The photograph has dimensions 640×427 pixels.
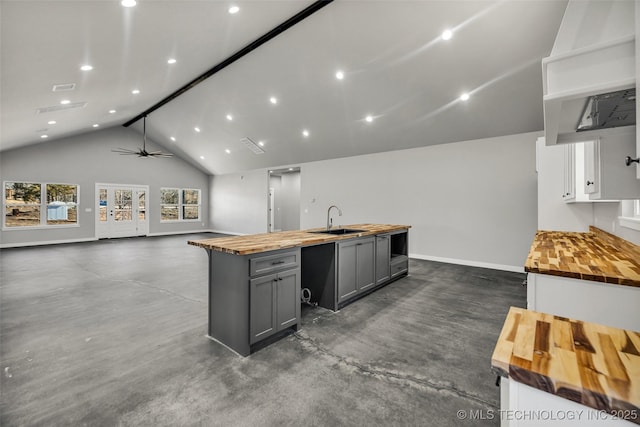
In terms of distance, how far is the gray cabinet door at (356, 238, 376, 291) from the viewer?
11.8 ft

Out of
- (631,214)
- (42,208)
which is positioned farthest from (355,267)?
(42,208)

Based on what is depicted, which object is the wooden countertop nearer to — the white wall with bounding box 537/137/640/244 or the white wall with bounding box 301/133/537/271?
the white wall with bounding box 537/137/640/244

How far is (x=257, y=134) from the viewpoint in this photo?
784 centimetres

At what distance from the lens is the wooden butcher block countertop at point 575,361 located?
1.98ft

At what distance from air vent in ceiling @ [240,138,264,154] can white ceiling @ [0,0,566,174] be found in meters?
0.96

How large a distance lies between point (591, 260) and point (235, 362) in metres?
2.72

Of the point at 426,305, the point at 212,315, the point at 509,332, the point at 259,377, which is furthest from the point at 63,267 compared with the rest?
the point at 509,332

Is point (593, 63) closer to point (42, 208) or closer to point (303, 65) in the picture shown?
point (303, 65)

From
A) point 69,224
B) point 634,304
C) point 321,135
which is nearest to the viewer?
point 634,304

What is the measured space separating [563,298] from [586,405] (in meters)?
1.42

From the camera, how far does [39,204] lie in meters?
8.40

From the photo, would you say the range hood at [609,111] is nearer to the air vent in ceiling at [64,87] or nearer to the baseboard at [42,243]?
the air vent in ceiling at [64,87]

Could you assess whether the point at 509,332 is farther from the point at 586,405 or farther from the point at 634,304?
the point at 634,304

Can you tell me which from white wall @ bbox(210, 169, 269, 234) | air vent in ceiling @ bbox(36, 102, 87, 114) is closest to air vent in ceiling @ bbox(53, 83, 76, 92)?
air vent in ceiling @ bbox(36, 102, 87, 114)
